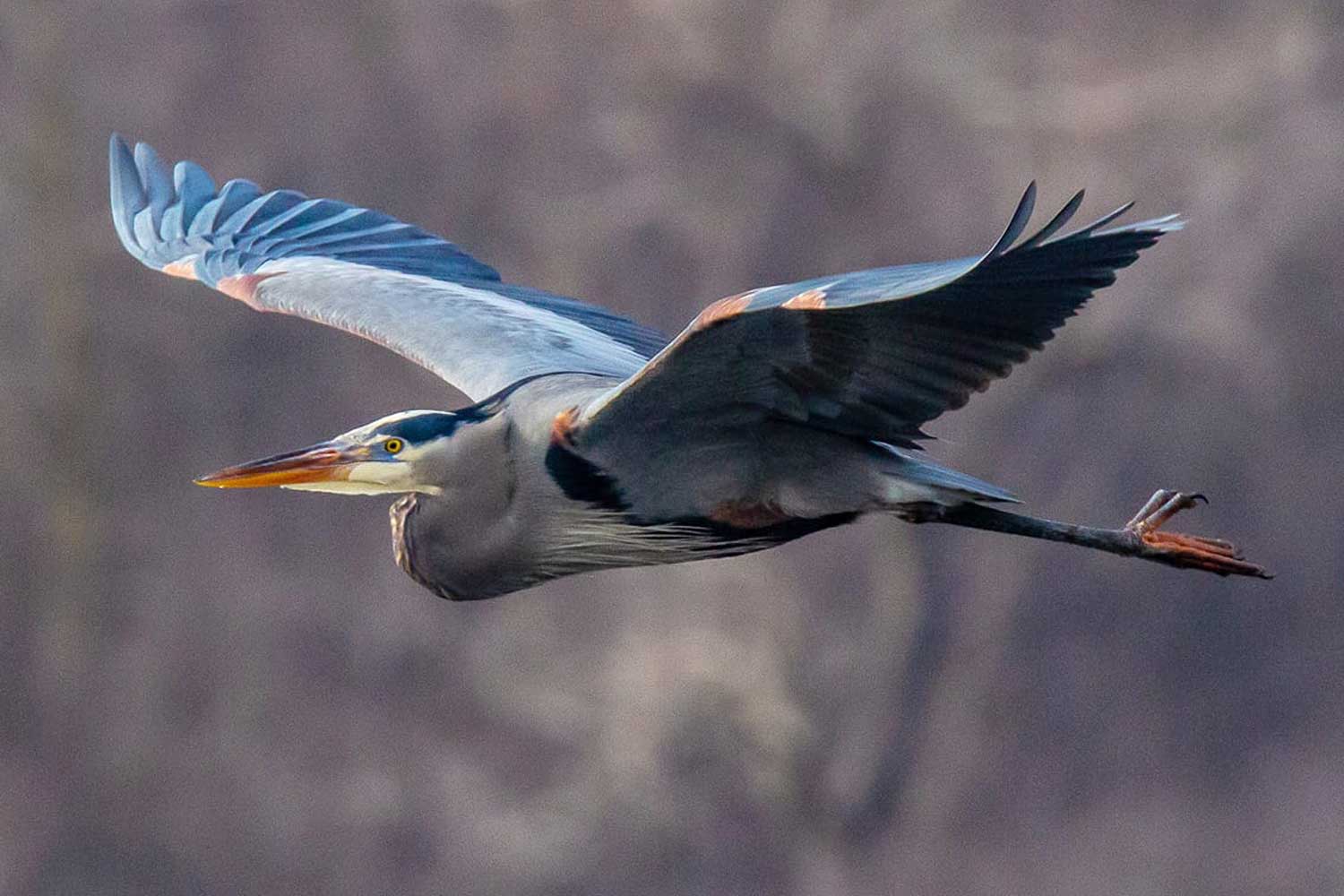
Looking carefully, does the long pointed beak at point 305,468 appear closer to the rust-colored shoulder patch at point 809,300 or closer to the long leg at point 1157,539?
the rust-colored shoulder patch at point 809,300

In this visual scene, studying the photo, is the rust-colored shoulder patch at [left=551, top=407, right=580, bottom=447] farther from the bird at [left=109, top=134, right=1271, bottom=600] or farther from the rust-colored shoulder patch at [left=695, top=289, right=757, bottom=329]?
the rust-colored shoulder patch at [left=695, top=289, right=757, bottom=329]

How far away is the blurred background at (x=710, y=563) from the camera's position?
8023 millimetres

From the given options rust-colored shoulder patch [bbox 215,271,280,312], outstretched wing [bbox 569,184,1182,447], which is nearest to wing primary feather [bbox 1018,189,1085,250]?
outstretched wing [bbox 569,184,1182,447]

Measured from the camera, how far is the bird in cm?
318

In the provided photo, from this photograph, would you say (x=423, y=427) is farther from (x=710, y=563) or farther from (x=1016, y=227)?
(x=710, y=563)

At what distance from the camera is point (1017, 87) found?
27.3 feet

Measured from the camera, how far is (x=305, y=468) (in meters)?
3.74

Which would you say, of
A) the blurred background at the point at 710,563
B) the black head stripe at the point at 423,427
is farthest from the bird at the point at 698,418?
the blurred background at the point at 710,563

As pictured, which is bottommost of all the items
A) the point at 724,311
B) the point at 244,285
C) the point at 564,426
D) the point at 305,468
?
the point at 305,468

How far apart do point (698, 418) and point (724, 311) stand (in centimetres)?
42

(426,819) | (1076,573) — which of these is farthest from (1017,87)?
(426,819)

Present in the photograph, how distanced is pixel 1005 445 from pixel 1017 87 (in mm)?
1245

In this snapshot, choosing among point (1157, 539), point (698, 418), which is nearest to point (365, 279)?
point (698, 418)

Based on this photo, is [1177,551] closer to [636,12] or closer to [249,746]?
[636,12]
